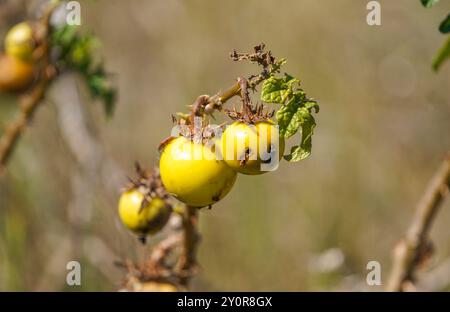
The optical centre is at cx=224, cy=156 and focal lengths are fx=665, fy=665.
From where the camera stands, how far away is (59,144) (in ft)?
16.1

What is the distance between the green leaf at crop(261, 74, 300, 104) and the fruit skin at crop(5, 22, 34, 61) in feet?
6.40

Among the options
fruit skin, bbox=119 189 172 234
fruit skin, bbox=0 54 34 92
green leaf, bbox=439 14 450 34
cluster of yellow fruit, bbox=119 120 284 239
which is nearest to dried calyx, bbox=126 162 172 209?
fruit skin, bbox=119 189 172 234

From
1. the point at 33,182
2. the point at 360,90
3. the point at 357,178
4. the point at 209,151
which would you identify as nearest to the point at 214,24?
the point at 360,90

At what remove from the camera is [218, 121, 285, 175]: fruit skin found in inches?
68.0

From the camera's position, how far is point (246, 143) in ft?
5.63

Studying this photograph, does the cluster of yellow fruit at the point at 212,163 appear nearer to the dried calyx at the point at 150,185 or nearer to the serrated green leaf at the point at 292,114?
the serrated green leaf at the point at 292,114

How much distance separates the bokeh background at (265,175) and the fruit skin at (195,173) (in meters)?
1.92

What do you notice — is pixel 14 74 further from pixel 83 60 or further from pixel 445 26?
pixel 445 26

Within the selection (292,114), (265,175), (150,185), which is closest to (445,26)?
(292,114)

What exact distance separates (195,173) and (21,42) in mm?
1954

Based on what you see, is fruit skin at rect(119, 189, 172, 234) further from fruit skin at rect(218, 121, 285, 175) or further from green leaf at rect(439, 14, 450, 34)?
green leaf at rect(439, 14, 450, 34)

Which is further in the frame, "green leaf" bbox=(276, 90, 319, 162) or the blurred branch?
the blurred branch

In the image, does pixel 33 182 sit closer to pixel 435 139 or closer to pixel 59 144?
pixel 59 144

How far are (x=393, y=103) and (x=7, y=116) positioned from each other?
304cm
